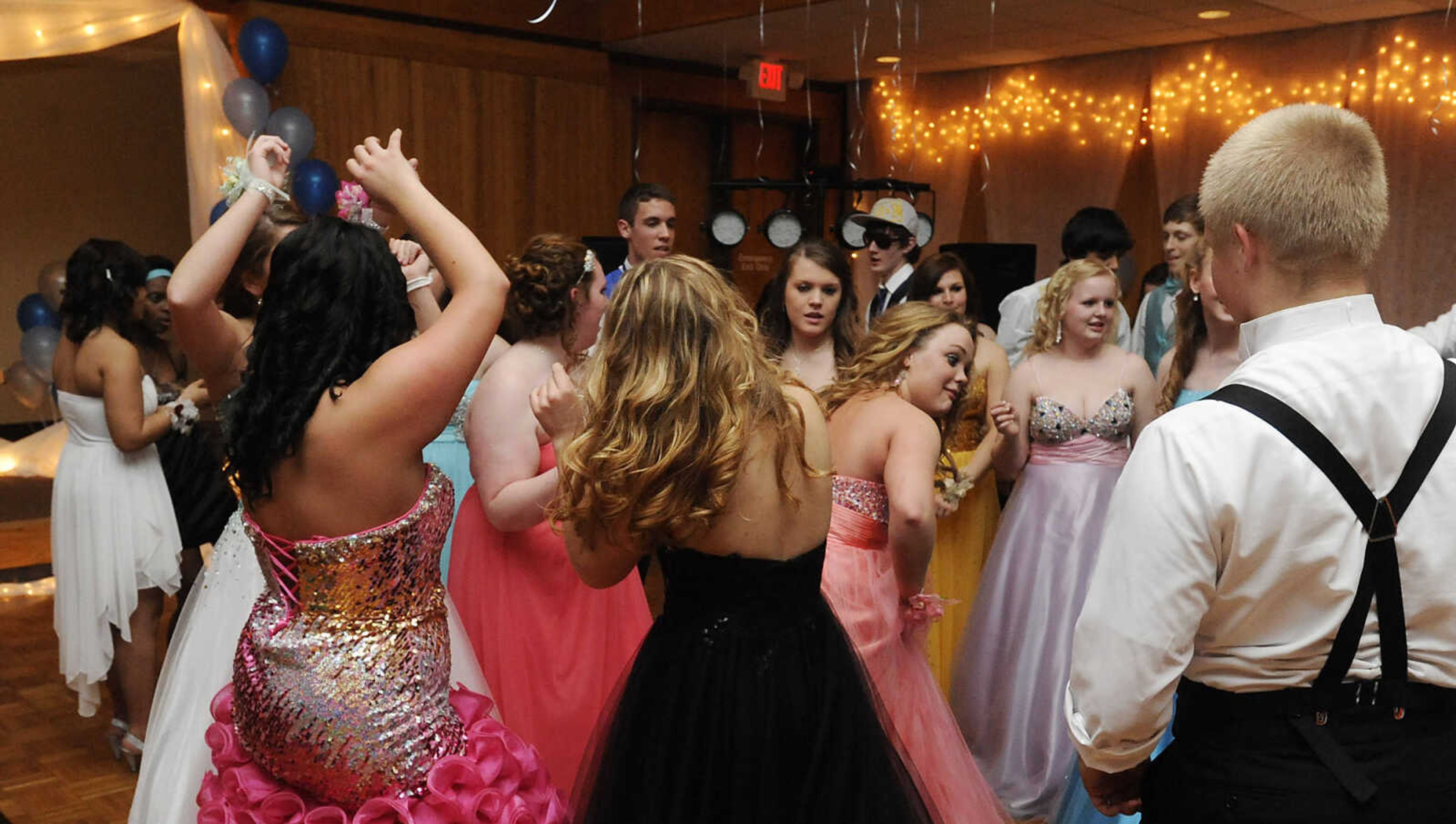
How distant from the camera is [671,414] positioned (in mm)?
1631

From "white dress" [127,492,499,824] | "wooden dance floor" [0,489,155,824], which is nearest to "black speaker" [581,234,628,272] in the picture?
"wooden dance floor" [0,489,155,824]

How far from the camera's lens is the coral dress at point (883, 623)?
8.07ft

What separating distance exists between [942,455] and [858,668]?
74.7 inches

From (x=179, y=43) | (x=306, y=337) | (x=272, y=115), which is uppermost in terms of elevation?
(x=179, y=43)

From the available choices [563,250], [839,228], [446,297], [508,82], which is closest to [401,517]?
[563,250]

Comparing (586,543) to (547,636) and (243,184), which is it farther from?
(243,184)

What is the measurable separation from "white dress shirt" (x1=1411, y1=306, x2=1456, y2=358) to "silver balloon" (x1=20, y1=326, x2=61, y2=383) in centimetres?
676

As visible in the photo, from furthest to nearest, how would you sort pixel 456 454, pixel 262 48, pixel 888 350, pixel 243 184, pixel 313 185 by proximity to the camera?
pixel 262 48, pixel 313 185, pixel 456 454, pixel 888 350, pixel 243 184

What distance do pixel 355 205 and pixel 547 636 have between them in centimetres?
99

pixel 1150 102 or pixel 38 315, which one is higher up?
pixel 1150 102

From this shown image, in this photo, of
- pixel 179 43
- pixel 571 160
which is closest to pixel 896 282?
pixel 571 160

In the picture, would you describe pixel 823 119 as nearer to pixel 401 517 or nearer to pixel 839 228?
pixel 839 228

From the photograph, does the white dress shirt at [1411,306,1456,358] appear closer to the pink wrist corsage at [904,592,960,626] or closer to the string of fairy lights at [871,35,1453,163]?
the pink wrist corsage at [904,592,960,626]

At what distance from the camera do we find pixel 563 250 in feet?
8.26
